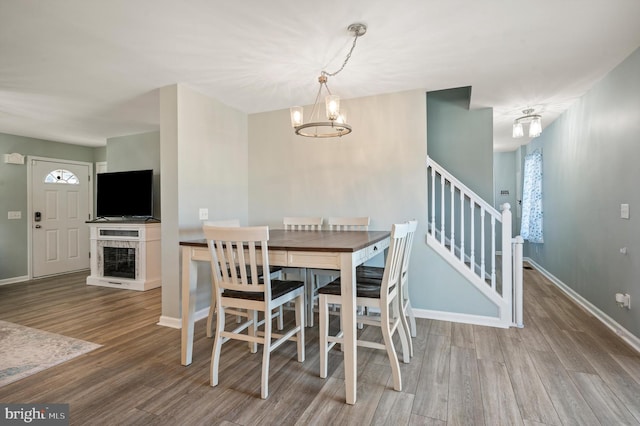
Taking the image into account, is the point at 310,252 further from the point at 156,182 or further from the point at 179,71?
the point at 156,182

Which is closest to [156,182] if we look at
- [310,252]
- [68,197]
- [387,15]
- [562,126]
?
[68,197]

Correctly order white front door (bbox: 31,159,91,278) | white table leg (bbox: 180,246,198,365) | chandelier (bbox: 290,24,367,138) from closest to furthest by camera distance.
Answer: chandelier (bbox: 290,24,367,138)
white table leg (bbox: 180,246,198,365)
white front door (bbox: 31,159,91,278)

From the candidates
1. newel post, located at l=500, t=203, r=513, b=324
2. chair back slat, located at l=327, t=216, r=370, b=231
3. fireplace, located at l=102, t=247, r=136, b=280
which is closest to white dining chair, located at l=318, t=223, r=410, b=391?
chair back slat, located at l=327, t=216, r=370, b=231

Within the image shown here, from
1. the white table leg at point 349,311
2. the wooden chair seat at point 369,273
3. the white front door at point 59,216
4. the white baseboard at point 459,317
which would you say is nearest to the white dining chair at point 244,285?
the white table leg at point 349,311

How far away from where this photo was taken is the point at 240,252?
200cm

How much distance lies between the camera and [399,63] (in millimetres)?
2764

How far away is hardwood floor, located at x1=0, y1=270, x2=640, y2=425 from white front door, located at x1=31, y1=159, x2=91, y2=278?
3035 mm

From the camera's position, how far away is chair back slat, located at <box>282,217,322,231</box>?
3.63 meters

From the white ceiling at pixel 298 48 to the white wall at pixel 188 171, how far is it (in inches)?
8.6

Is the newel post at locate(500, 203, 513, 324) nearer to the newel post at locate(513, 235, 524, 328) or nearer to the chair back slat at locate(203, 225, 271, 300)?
the newel post at locate(513, 235, 524, 328)

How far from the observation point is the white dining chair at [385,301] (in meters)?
1.99

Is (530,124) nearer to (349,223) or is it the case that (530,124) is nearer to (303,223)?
(349,223)

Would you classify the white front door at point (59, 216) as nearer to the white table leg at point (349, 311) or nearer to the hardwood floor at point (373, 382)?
the hardwood floor at point (373, 382)

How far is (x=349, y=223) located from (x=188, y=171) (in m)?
1.74
